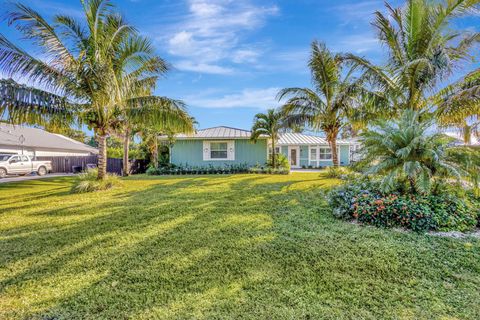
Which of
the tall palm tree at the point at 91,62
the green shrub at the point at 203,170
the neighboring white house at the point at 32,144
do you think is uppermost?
the tall palm tree at the point at 91,62

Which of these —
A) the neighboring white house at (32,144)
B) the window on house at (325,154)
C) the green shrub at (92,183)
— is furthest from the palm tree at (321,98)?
the neighboring white house at (32,144)

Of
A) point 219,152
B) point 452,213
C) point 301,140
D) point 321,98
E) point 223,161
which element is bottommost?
point 452,213

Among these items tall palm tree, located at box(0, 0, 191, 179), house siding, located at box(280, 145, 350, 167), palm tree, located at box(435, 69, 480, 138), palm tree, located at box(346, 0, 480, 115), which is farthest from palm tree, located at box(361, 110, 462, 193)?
house siding, located at box(280, 145, 350, 167)

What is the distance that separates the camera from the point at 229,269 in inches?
125

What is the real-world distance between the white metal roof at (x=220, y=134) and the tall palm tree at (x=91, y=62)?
6470mm

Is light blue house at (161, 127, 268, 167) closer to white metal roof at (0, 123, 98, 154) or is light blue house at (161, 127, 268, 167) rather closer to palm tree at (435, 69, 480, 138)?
palm tree at (435, 69, 480, 138)

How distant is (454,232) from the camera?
4.40 metres

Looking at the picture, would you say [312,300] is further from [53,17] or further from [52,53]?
[53,17]

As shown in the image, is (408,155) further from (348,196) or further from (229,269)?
(229,269)

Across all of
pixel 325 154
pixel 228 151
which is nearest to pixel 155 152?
pixel 228 151

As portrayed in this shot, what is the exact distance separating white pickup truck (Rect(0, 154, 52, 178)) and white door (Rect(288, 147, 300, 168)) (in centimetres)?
2184

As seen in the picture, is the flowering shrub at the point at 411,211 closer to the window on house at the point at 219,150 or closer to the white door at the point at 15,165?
the window on house at the point at 219,150

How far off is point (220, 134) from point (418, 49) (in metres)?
12.3

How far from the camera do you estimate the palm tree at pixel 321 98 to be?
1195 cm
